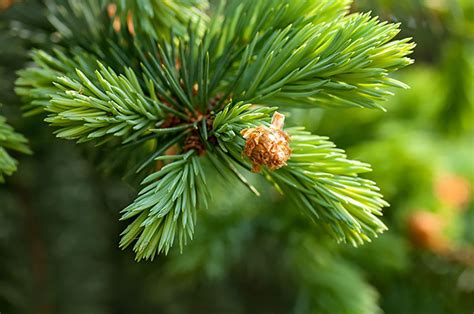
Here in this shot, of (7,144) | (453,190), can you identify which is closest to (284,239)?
(453,190)

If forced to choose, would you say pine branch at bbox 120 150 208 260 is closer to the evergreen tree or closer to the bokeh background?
the evergreen tree

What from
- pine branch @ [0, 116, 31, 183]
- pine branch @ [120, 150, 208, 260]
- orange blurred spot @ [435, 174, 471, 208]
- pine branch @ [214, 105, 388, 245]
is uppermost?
pine branch @ [0, 116, 31, 183]

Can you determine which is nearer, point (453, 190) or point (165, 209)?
point (165, 209)

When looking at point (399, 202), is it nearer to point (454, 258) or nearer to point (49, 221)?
point (454, 258)

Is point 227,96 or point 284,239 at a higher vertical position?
point 227,96

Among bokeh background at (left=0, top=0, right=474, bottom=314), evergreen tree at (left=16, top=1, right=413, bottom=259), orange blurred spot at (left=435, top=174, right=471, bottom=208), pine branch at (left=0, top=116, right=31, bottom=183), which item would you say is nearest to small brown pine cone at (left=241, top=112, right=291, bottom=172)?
evergreen tree at (left=16, top=1, right=413, bottom=259)

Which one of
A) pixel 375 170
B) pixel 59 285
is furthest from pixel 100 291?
pixel 375 170

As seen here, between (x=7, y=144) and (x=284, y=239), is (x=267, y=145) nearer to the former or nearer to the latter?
(x=7, y=144)
